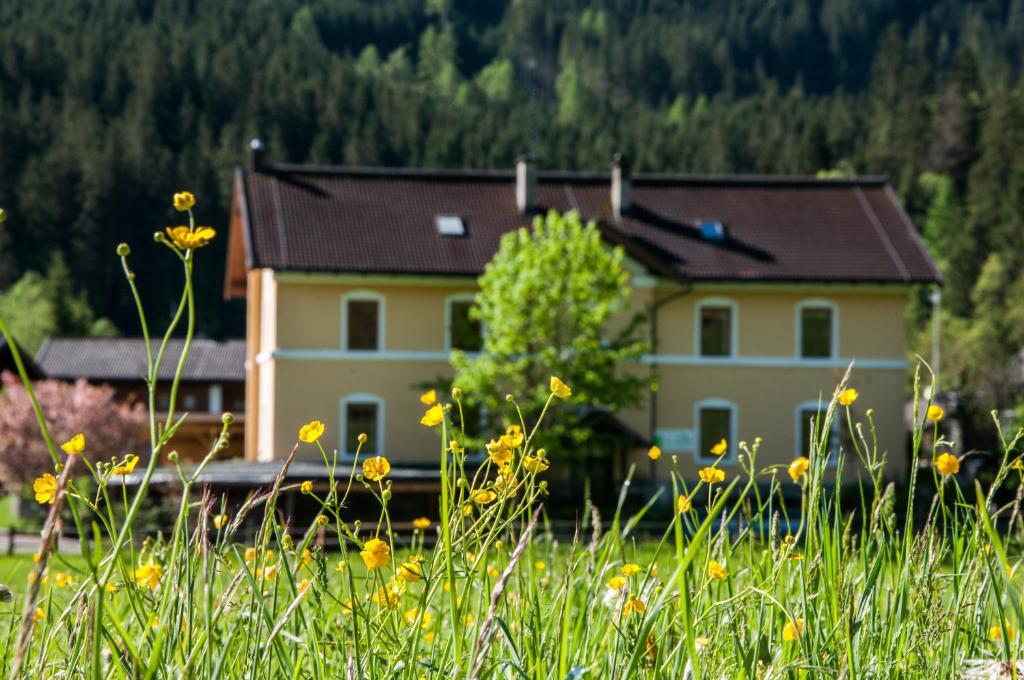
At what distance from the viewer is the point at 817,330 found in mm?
34531

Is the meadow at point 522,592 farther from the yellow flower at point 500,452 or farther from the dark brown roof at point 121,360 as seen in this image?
the dark brown roof at point 121,360

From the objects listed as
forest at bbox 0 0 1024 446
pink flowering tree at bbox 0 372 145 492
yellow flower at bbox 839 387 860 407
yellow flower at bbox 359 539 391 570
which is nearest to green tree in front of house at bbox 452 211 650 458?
pink flowering tree at bbox 0 372 145 492

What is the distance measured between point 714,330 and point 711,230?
266 cm

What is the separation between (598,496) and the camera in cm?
3309

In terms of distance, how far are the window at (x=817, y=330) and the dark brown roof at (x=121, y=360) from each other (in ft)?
116

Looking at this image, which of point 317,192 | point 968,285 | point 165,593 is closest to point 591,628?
point 165,593

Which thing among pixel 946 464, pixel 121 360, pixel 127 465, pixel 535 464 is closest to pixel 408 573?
pixel 535 464

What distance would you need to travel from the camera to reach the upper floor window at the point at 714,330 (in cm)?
3444

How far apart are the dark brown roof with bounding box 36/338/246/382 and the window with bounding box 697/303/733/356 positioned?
33.9 meters

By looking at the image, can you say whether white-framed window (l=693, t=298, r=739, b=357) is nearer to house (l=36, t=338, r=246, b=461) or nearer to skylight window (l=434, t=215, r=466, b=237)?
skylight window (l=434, t=215, r=466, b=237)

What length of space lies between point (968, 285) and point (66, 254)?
64.7m

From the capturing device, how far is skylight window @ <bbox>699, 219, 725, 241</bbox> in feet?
116

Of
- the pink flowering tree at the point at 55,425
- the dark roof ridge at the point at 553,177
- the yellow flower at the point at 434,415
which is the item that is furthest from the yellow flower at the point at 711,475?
the pink flowering tree at the point at 55,425

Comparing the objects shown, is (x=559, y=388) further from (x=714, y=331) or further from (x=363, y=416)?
(x=714, y=331)
